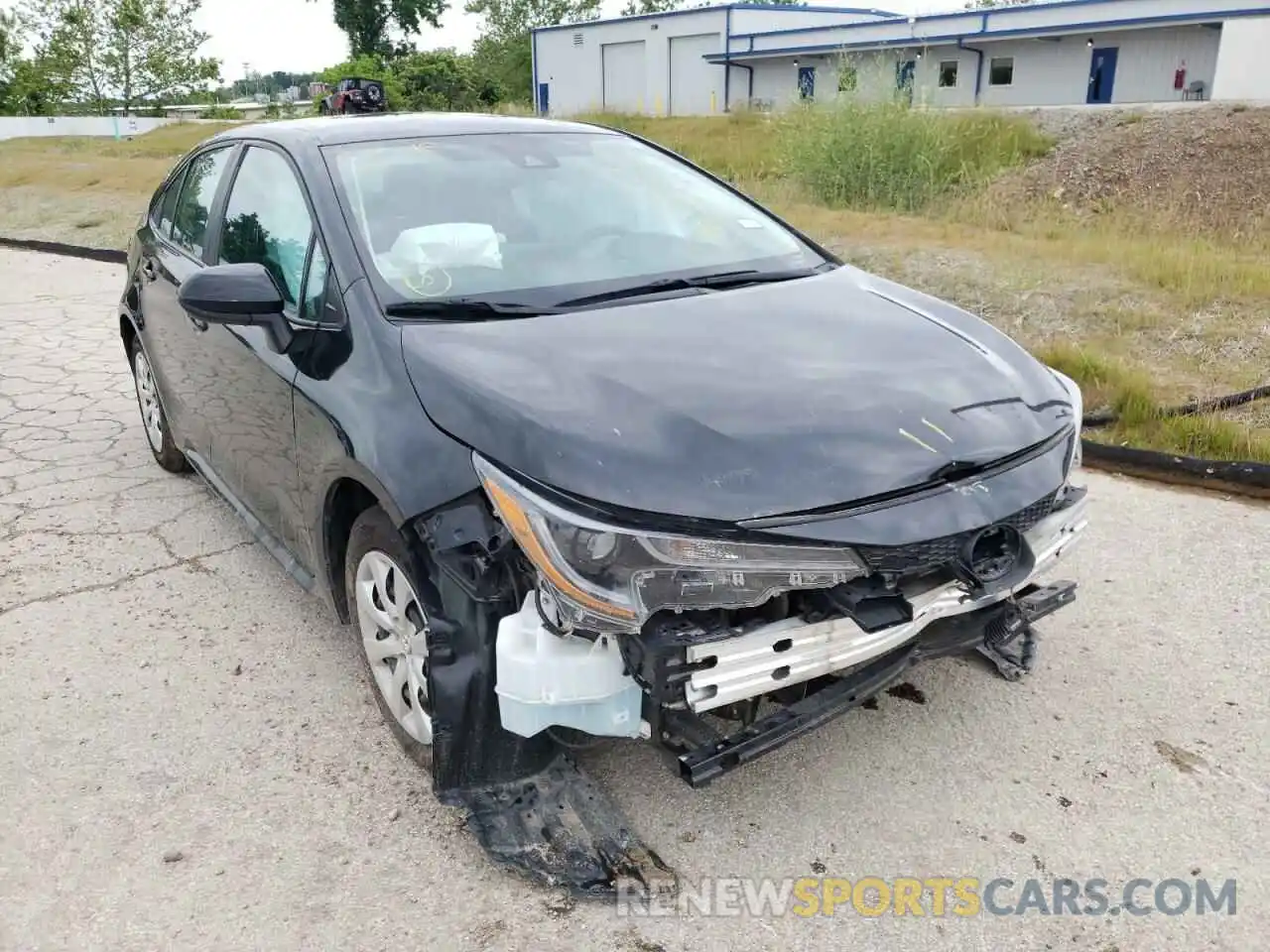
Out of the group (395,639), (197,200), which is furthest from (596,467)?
(197,200)

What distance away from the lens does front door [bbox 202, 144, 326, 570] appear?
297cm

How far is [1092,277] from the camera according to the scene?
7922mm

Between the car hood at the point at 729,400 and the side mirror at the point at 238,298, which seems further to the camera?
the side mirror at the point at 238,298

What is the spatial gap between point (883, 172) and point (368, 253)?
10.5 meters

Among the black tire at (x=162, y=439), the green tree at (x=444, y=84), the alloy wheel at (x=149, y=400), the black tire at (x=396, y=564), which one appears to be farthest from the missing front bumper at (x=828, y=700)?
the green tree at (x=444, y=84)

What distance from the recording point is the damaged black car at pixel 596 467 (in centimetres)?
209

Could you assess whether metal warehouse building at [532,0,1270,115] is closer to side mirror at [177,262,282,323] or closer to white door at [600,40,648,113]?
white door at [600,40,648,113]

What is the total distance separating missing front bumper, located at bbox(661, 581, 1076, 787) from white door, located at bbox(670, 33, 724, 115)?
42310 millimetres

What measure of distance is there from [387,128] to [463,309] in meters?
1.09

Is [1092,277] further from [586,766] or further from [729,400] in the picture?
[586,766]

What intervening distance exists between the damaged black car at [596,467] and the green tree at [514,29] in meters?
59.6

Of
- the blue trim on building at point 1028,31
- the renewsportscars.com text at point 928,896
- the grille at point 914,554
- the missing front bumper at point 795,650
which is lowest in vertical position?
the renewsportscars.com text at point 928,896

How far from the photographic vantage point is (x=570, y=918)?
88.1 inches

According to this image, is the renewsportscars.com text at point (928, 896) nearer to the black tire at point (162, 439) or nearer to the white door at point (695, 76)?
the black tire at point (162, 439)
